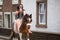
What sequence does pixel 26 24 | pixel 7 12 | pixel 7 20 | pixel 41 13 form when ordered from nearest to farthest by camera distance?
pixel 26 24
pixel 41 13
pixel 7 12
pixel 7 20

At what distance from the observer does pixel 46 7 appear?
1778cm

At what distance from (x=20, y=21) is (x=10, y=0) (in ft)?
46.0

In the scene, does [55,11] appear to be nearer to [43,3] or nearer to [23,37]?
[43,3]

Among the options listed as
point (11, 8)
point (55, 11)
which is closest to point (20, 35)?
point (55, 11)

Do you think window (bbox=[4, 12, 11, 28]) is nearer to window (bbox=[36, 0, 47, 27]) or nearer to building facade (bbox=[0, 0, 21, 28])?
building facade (bbox=[0, 0, 21, 28])

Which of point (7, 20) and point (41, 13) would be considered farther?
point (7, 20)

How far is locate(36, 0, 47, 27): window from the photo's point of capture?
710 inches

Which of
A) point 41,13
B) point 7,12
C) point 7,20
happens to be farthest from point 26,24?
point 7,20

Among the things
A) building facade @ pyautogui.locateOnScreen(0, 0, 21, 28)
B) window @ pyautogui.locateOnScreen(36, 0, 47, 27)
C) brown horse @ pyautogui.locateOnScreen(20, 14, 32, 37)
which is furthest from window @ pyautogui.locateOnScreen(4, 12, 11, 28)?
brown horse @ pyautogui.locateOnScreen(20, 14, 32, 37)

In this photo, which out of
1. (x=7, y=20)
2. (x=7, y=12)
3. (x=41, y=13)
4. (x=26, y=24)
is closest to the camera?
(x=26, y=24)

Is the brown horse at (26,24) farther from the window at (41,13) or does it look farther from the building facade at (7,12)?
the building facade at (7,12)

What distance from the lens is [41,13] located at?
60.2 feet

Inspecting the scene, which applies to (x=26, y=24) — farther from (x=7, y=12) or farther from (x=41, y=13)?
(x=7, y=12)

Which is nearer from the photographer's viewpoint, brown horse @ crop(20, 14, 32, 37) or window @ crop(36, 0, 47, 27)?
brown horse @ crop(20, 14, 32, 37)
